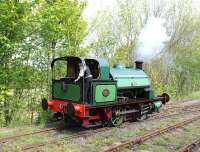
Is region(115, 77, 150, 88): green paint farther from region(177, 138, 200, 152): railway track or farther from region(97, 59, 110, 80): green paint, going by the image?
region(177, 138, 200, 152): railway track

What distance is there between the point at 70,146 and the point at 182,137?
139 inches

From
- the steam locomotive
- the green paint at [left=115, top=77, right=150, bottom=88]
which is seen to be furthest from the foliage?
the green paint at [left=115, top=77, right=150, bottom=88]

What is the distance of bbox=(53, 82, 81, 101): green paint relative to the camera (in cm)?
1043

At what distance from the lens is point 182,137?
32.3 feet

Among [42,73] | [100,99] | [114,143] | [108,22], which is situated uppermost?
[108,22]

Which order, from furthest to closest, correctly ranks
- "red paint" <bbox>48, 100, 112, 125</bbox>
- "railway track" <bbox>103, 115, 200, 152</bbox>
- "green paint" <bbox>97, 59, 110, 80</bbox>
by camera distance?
"green paint" <bbox>97, 59, 110, 80</bbox>, "red paint" <bbox>48, 100, 112, 125</bbox>, "railway track" <bbox>103, 115, 200, 152</bbox>

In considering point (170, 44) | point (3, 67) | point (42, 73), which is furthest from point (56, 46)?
point (170, 44)

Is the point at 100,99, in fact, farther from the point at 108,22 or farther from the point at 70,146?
the point at 108,22

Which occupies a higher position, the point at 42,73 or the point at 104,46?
the point at 104,46

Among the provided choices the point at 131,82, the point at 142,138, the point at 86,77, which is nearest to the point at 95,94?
the point at 86,77

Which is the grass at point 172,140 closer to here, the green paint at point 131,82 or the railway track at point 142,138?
the railway track at point 142,138

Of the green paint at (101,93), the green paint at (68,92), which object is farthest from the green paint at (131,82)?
the green paint at (68,92)

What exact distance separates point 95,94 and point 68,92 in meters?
1.00

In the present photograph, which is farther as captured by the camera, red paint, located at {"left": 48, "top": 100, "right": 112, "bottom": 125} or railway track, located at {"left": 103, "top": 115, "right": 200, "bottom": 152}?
red paint, located at {"left": 48, "top": 100, "right": 112, "bottom": 125}
